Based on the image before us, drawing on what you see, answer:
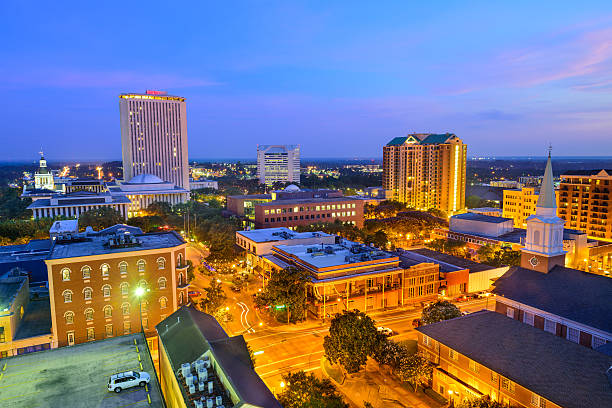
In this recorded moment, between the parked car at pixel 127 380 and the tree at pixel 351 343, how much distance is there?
773 inches

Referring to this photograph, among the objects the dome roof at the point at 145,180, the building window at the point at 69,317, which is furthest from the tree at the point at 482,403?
the dome roof at the point at 145,180

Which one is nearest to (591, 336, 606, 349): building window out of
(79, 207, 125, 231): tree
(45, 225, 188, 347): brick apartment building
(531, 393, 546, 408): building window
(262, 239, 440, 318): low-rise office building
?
(531, 393, 546, 408): building window

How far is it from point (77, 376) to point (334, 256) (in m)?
44.7

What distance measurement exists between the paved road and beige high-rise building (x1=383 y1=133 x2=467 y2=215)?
117m

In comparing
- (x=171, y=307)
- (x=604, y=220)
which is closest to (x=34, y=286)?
(x=171, y=307)

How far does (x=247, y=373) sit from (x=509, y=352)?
942 inches

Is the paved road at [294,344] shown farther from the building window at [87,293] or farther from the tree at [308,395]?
the building window at [87,293]

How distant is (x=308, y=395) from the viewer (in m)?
33.0

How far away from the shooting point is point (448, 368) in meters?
39.1

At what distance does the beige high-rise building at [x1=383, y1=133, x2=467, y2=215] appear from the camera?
167000 millimetres

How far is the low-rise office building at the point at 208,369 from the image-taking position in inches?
989

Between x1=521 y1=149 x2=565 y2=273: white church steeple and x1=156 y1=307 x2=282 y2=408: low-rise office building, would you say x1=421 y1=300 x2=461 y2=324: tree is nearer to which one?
x1=521 y1=149 x2=565 y2=273: white church steeple

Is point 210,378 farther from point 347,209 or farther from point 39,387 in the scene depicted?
point 347,209

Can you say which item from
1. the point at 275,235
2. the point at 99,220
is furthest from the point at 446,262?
the point at 99,220
